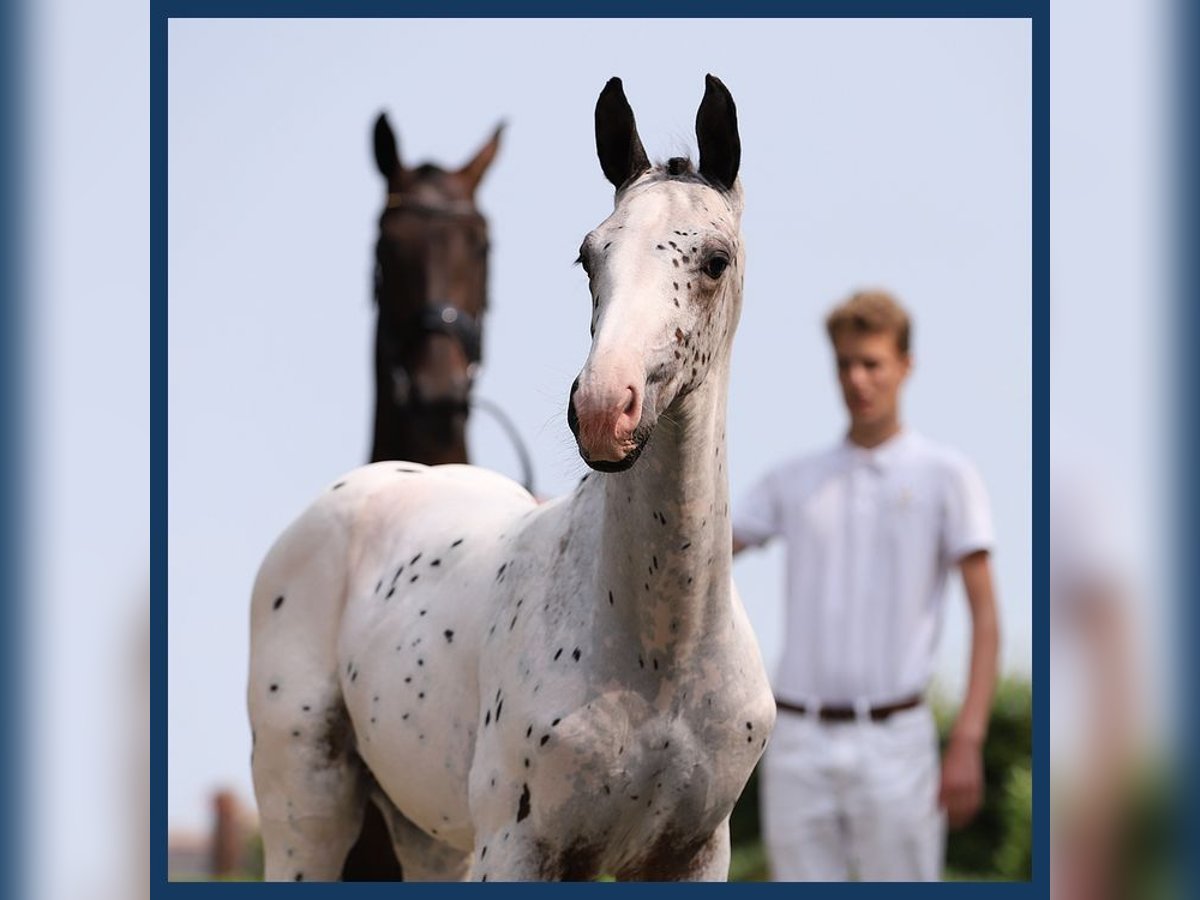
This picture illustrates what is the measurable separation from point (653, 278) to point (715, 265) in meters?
0.15

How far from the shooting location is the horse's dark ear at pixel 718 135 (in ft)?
11.2

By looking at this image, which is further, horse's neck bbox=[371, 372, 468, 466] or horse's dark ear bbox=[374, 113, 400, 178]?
horse's dark ear bbox=[374, 113, 400, 178]

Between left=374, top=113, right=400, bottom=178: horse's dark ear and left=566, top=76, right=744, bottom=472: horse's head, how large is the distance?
290cm

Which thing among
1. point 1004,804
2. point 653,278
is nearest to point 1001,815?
point 1004,804

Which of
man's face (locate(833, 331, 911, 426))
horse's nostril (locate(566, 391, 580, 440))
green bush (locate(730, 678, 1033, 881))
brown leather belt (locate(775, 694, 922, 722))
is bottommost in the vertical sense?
green bush (locate(730, 678, 1033, 881))

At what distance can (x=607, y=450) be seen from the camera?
2963 millimetres

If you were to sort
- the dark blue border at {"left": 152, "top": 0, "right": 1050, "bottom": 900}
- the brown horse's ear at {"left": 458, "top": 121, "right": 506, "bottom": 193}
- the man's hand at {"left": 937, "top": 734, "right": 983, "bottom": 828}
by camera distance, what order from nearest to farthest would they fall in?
the dark blue border at {"left": 152, "top": 0, "right": 1050, "bottom": 900} → the man's hand at {"left": 937, "top": 734, "right": 983, "bottom": 828} → the brown horse's ear at {"left": 458, "top": 121, "right": 506, "bottom": 193}

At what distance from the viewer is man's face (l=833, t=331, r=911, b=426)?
5.75 m

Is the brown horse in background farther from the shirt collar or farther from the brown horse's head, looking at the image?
the shirt collar
